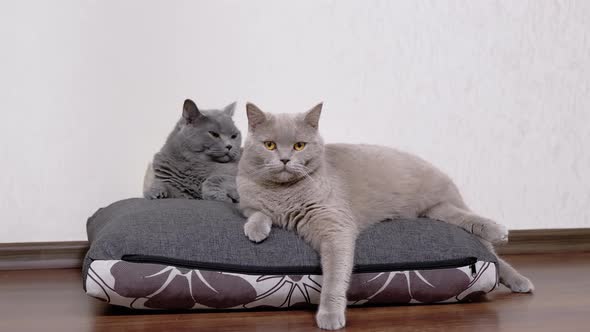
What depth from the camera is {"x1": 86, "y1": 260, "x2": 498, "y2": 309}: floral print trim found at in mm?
1462

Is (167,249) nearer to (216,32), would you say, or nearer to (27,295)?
(27,295)

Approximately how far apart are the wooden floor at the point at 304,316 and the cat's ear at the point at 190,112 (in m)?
0.70

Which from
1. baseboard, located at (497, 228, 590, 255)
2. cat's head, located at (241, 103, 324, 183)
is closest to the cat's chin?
cat's head, located at (241, 103, 324, 183)

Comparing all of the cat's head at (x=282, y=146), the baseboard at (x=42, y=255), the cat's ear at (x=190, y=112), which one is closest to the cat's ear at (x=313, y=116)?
Result: the cat's head at (x=282, y=146)

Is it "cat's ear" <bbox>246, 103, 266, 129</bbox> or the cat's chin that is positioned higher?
"cat's ear" <bbox>246, 103, 266, 129</bbox>

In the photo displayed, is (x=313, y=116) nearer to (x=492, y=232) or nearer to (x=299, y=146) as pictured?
(x=299, y=146)

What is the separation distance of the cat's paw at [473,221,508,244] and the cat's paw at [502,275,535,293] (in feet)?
0.48

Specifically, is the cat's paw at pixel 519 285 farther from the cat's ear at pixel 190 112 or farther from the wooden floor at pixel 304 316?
the cat's ear at pixel 190 112

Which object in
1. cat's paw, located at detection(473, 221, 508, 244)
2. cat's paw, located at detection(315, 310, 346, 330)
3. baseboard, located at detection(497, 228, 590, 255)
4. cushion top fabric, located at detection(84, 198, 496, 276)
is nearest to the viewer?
cat's paw, located at detection(315, 310, 346, 330)

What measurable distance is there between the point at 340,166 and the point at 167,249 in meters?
0.60

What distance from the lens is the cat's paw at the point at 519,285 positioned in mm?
1797

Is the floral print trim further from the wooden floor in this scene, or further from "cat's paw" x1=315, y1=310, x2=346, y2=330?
"cat's paw" x1=315, y1=310, x2=346, y2=330

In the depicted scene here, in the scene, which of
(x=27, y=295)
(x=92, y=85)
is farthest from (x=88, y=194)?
(x=27, y=295)

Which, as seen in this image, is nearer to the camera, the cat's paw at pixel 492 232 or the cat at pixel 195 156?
the cat's paw at pixel 492 232
